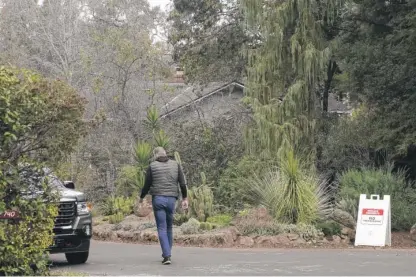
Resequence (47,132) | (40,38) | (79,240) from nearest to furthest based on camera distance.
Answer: (47,132) < (79,240) < (40,38)

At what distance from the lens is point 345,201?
16547mm

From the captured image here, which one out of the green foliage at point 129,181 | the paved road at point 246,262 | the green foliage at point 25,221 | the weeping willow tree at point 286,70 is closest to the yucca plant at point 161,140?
the green foliage at point 129,181

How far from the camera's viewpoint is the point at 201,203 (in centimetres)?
1712

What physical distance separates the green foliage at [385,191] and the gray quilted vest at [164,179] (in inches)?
241

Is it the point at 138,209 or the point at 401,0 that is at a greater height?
the point at 401,0

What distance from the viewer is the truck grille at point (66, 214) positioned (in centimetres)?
1134

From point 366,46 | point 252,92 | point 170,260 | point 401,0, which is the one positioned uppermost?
point 401,0

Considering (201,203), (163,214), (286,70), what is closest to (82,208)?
(163,214)

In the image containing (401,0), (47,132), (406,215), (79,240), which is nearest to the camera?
(47,132)

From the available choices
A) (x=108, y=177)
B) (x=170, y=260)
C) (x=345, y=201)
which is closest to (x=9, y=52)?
(x=108, y=177)

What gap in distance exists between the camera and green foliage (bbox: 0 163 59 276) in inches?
355

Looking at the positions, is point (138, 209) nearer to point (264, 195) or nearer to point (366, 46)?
point (264, 195)

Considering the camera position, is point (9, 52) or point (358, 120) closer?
point (358, 120)

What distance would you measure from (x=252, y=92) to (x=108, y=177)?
542 cm
